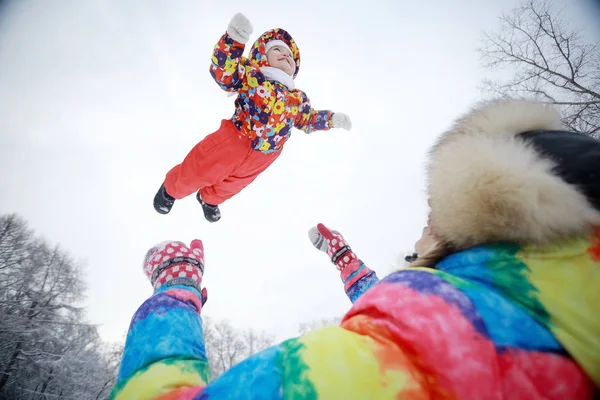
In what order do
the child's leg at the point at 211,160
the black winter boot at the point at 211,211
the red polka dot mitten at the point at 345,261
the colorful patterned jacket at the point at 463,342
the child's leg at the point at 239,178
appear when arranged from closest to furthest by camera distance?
the colorful patterned jacket at the point at 463,342
the red polka dot mitten at the point at 345,261
the child's leg at the point at 211,160
the child's leg at the point at 239,178
the black winter boot at the point at 211,211

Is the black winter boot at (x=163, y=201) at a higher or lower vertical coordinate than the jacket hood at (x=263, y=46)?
lower

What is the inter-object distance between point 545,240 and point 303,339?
1.59 ft

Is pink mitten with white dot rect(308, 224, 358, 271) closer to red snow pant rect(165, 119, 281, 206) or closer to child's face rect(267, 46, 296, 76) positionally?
red snow pant rect(165, 119, 281, 206)

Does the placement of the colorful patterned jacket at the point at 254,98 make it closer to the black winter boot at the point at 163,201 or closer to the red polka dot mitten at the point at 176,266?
the black winter boot at the point at 163,201

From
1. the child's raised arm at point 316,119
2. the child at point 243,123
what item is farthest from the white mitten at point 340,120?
the child at point 243,123

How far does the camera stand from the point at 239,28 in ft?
6.10

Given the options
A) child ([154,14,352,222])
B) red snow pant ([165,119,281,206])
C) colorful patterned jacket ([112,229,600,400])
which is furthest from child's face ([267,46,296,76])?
colorful patterned jacket ([112,229,600,400])

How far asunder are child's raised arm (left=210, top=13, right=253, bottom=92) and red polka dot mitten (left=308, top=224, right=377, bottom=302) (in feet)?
4.80

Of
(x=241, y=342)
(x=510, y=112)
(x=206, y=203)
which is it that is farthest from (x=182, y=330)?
(x=241, y=342)

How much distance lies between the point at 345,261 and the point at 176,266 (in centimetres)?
137

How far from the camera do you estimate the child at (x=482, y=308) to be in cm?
42

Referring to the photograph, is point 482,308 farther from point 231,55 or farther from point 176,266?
point 231,55

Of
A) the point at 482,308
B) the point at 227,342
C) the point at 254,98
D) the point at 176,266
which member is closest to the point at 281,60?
the point at 254,98

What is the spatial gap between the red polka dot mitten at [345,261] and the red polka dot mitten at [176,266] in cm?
112
